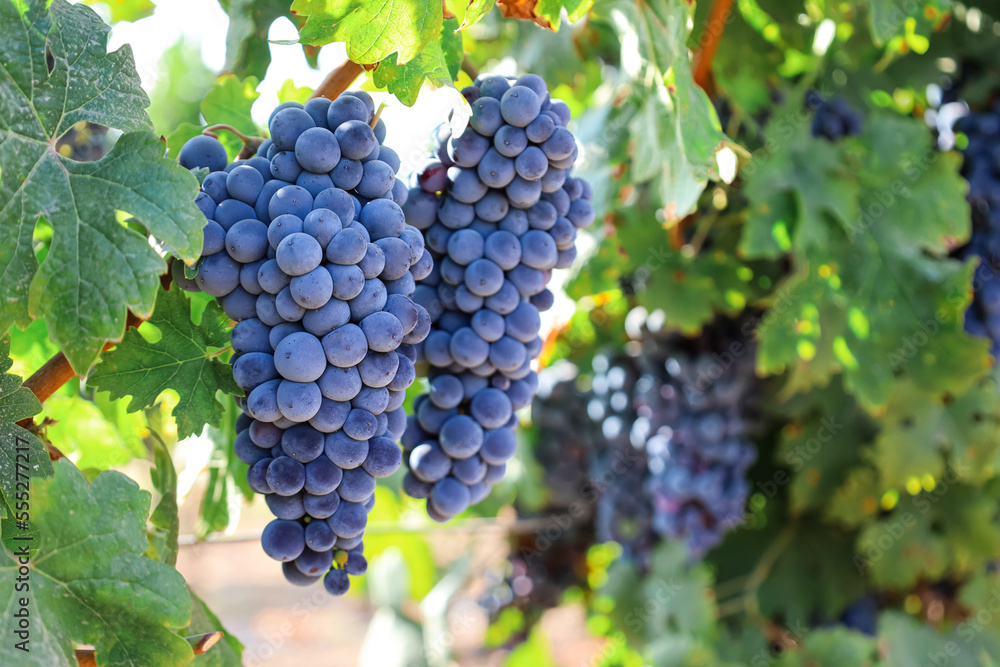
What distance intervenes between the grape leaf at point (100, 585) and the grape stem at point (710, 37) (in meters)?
1.24

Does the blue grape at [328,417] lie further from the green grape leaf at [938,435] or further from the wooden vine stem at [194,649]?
the green grape leaf at [938,435]

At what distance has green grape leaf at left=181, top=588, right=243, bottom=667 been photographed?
728 mm

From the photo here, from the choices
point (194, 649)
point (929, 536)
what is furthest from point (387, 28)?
point (929, 536)

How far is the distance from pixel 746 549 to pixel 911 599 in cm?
48

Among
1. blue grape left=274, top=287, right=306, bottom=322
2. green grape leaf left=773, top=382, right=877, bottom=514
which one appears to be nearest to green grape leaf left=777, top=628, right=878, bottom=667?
green grape leaf left=773, top=382, right=877, bottom=514

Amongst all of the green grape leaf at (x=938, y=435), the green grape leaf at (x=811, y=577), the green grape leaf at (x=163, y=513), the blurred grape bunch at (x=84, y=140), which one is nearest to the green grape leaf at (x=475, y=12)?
the green grape leaf at (x=163, y=513)

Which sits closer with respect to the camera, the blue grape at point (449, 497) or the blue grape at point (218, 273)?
the blue grape at point (218, 273)

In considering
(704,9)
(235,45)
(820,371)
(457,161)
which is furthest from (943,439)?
(235,45)

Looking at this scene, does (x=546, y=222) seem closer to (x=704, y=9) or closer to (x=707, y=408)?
(x=704, y=9)

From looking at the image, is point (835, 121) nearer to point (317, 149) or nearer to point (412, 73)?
point (412, 73)

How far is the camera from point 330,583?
2.16 ft

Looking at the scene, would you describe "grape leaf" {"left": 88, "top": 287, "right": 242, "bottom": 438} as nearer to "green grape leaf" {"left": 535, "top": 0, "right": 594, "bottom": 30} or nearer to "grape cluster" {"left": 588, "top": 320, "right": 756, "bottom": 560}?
"green grape leaf" {"left": 535, "top": 0, "right": 594, "bottom": 30}

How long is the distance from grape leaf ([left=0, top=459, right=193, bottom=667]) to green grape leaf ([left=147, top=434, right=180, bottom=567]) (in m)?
0.13

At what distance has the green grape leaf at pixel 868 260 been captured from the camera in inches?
56.6
